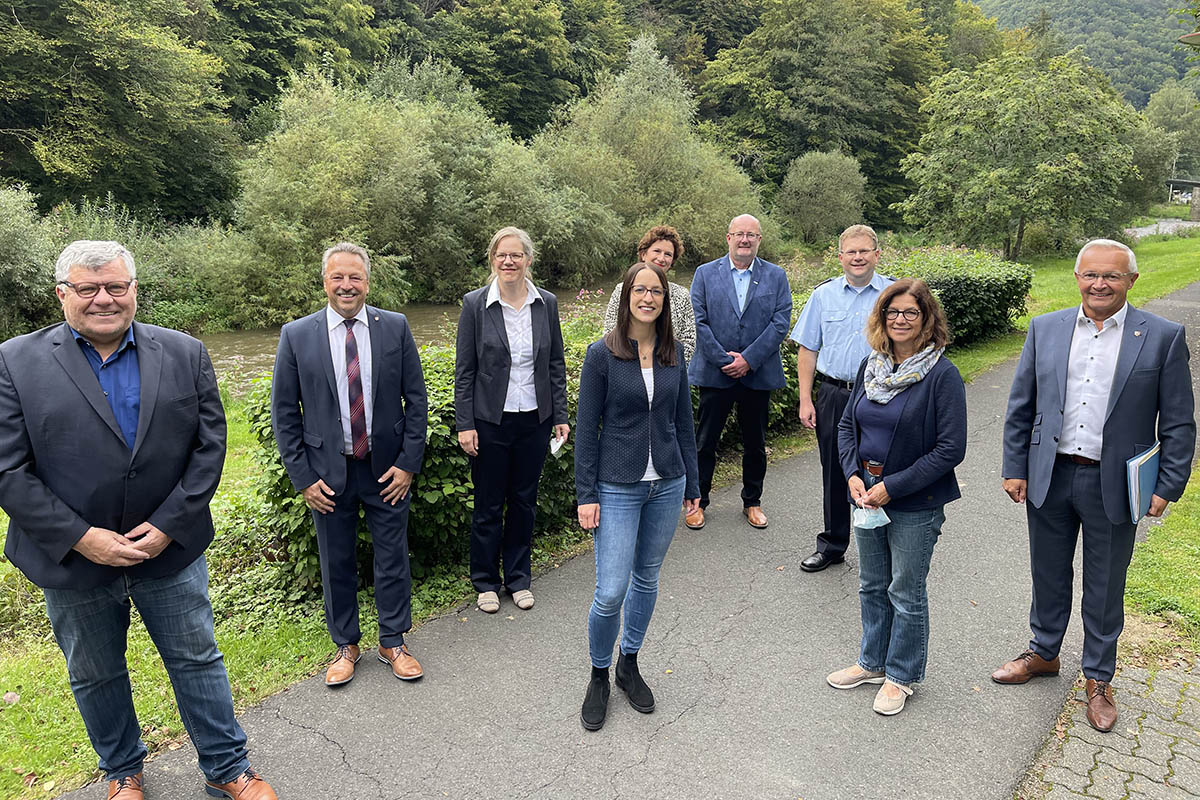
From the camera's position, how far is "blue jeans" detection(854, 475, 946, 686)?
376 centimetres

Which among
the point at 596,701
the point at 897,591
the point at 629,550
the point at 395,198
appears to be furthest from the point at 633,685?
the point at 395,198

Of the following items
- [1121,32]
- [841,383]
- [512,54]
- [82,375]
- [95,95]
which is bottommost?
[841,383]

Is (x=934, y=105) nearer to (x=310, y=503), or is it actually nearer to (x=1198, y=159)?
(x=310, y=503)

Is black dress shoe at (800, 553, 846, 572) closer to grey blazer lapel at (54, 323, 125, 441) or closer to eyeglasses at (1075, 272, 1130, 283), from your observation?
eyeglasses at (1075, 272, 1130, 283)

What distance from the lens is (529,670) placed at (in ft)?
13.8

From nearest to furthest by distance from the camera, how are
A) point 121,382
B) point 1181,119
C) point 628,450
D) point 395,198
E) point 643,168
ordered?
point 121,382, point 628,450, point 395,198, point 643,168, point 1181,119

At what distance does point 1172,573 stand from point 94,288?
6591 mm

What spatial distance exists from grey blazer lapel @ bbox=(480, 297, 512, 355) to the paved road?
5.65ft

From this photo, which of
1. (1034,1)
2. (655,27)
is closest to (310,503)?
(655,27)

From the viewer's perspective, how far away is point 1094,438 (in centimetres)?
374

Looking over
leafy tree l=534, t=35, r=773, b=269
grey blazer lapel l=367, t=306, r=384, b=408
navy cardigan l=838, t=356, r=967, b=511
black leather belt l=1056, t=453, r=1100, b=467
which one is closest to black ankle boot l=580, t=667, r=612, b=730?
navy cardigan l=838, t=356, r=967, b=511

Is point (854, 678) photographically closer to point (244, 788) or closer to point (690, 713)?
point (690, 713)

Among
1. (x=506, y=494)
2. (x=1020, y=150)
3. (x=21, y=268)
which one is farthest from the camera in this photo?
(x=1020, y=150)

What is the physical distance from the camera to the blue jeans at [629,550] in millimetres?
3658
